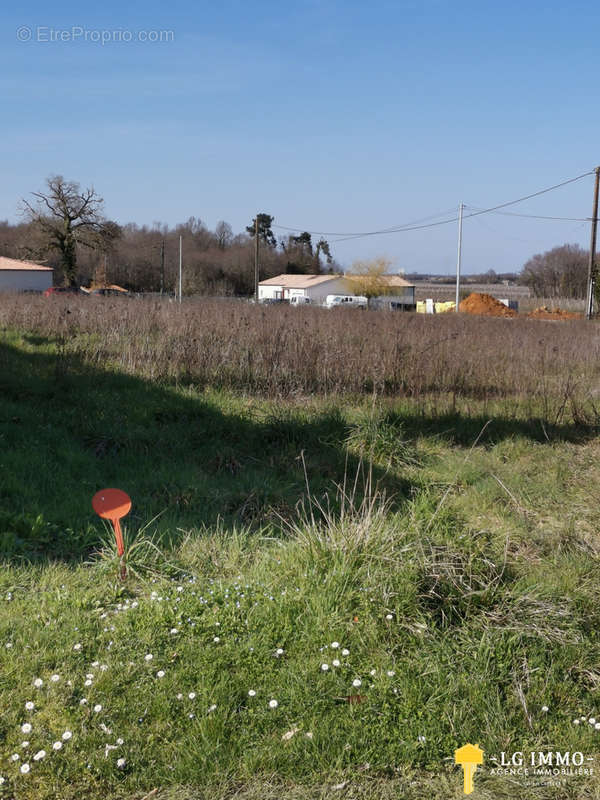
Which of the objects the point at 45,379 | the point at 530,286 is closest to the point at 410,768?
the point at 45,379

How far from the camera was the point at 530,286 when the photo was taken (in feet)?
293

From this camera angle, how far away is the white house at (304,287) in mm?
69500

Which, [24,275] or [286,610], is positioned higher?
[24,275]

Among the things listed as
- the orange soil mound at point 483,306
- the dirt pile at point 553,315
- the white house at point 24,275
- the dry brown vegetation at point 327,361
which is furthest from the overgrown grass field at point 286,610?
the white house at point 24,275

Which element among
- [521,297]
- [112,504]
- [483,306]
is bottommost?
[112,504]

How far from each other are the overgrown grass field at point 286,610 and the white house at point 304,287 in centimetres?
6074

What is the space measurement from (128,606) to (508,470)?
4.70m

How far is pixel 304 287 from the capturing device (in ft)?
230

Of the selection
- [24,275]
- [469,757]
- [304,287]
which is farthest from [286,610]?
[304,287]

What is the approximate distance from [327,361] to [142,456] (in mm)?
3870

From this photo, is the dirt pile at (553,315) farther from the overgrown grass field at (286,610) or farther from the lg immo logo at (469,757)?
the lg immo logo at (469,757)

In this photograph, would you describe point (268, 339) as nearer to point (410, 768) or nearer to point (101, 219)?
point (410, 768)

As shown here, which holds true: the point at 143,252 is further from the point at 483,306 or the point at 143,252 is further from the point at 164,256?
the point at 483,306

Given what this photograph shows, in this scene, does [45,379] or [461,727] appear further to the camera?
[45,379]
